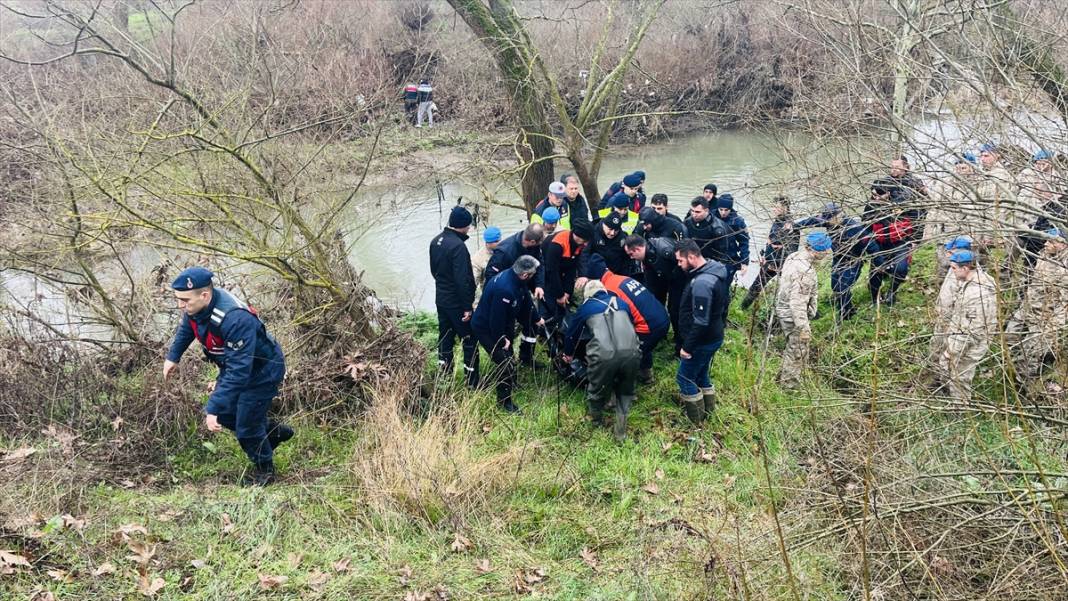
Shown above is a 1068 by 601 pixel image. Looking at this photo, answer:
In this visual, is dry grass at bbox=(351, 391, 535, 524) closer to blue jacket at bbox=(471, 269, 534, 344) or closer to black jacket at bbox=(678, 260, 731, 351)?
blue jacket at bbox=(471, 269, 534, 344)

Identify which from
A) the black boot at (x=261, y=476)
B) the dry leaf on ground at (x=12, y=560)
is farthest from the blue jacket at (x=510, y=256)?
the dry leaf on ground at (x=12, y=560)

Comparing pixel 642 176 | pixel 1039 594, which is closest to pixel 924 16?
pixel 642 176

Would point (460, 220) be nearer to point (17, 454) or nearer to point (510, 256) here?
point (510, 256)

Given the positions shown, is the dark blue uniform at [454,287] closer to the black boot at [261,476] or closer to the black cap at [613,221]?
the black cap at [613,221]

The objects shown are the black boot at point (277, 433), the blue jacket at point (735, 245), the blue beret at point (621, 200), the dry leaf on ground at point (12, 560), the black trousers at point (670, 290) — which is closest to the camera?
the dry leaf on ground at point (12, 560)

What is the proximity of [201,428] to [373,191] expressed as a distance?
992cm

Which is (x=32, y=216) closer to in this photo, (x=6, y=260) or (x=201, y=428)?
(x=6, y=260)

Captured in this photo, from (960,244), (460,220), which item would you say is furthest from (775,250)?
(460,220)

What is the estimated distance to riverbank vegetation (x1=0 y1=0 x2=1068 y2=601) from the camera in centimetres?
391

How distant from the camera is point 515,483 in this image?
5.20 m

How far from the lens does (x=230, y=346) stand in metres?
4.77

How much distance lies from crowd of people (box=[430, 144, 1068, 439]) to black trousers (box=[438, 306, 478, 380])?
0.01m

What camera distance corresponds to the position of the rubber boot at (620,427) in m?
6.10

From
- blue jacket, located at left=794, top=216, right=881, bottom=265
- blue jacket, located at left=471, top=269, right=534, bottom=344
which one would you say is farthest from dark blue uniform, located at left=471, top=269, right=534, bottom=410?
blue jacket, located at left=794, top=216, right=881, bottom=265
